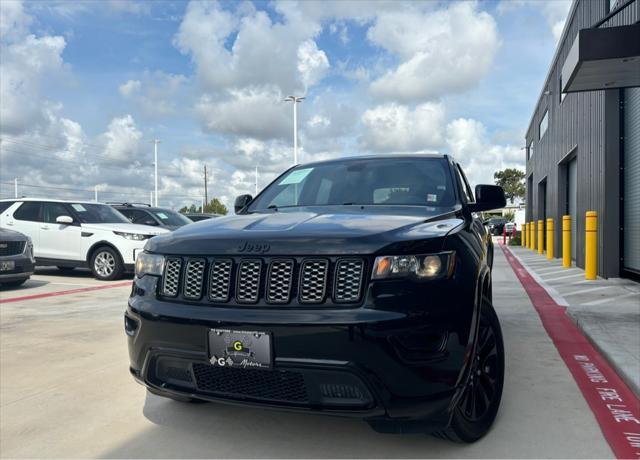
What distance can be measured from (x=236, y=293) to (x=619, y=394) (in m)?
2.69

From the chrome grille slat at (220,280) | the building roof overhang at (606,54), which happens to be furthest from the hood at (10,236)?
the building roof overhang at (606,54)

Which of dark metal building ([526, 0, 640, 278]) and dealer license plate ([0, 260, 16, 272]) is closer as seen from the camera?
dark metal building ([526, 0, 640, 278])

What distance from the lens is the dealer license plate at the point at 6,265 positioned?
8617mm

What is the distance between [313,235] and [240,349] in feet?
1.99

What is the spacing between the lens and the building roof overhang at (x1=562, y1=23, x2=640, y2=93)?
18.1ft

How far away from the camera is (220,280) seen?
2521 millimetres

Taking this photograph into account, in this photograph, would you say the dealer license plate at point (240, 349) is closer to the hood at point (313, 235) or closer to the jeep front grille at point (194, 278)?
the jeep front grille at point (194, 278)

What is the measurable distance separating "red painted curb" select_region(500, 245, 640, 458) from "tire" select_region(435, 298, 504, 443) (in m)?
0.62

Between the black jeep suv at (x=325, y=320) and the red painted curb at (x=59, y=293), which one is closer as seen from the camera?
the black jeep suv at (x=325, y=320)

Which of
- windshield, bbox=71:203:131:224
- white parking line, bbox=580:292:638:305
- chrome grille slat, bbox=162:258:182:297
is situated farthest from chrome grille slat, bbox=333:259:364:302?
windshield, bbox=71:203:131:224

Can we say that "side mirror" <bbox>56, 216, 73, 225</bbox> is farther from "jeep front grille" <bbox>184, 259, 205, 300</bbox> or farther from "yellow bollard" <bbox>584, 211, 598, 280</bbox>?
"yellow bollard" <bbox>584, 211, 598, 280</bbox>

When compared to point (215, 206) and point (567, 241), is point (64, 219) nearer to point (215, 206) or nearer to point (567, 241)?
point (567, 241)

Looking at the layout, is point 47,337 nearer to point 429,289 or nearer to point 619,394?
point 429,289

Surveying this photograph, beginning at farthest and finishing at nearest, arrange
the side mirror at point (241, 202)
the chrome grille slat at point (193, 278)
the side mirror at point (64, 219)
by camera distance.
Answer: the side mirror at point (64, 219) < the side mirror at point (241, 202) < the chrome grille slat at point (193, 278)
